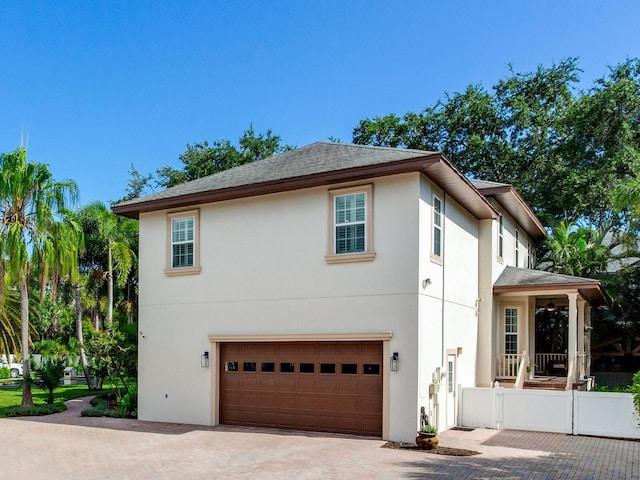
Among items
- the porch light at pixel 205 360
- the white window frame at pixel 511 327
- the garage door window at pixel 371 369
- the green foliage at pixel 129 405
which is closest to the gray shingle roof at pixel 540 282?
the white window frame at pixel 511 327

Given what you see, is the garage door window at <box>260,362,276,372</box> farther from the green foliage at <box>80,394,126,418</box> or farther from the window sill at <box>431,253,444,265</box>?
the green foliage at <box>80,394,126,418</box>

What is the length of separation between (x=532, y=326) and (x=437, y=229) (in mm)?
8494

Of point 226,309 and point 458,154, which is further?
point 458,154

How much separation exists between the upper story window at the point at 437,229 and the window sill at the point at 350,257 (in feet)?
5.16

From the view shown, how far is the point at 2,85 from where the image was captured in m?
19.9

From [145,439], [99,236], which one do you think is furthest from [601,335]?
[99,236]

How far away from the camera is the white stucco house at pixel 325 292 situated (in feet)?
43.0

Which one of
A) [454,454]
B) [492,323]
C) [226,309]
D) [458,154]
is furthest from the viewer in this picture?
[458,154]

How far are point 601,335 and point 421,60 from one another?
1514 cm

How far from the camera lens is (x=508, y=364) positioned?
58.6 feet

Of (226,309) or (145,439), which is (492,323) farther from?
(145,439)

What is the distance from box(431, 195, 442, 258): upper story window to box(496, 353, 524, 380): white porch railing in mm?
5512

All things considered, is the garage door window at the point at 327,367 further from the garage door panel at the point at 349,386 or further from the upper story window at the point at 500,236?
the upper story window at the point at 500,236

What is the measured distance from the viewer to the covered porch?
55.5 ft
